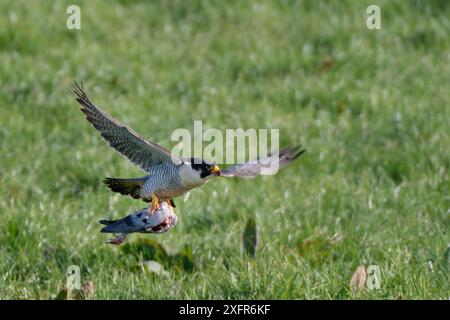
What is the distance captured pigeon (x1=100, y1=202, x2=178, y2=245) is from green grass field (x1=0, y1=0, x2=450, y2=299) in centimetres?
103

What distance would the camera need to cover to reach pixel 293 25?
8625 mm

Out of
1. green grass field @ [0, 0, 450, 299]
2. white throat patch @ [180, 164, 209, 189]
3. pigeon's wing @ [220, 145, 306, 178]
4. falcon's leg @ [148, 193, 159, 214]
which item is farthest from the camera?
green grass field @ [0, 0, 450, 299]

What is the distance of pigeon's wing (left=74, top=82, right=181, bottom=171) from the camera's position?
3.71m

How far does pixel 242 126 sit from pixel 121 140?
3.39m

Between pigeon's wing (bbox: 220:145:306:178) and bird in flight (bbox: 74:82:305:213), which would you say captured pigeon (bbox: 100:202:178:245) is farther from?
pigeon's wing (bbox: 220:145:306:178)

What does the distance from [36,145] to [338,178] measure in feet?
6.61

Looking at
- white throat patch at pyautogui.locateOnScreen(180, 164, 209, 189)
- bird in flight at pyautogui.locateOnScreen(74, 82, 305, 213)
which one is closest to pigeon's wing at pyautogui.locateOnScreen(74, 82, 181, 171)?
bird in flight at pyautogui.locateOnScreen(74, 82, 305, 213)

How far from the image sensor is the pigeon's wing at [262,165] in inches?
152

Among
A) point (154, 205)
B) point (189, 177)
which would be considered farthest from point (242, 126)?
point (189, 177)

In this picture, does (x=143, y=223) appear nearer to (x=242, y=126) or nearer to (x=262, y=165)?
(x=262, y=165)

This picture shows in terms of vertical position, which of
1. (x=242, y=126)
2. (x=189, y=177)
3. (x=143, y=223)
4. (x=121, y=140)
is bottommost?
(x=143, y=223)

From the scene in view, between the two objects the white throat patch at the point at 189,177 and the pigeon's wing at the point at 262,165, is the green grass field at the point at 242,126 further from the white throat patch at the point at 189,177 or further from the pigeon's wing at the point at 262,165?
the white throat patch at the point at 189,177

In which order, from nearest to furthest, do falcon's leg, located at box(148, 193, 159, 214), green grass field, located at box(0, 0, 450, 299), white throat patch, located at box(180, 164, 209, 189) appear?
white throat patch, located at box(180, 164, 209, 189) < falcon's leg, located at box(148, 193, 159, 214) < green grass field, located at box(0, 0, 450, 299)

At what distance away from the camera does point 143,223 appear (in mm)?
3580
